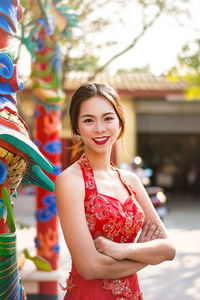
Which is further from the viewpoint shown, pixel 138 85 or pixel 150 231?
pixel 138 85

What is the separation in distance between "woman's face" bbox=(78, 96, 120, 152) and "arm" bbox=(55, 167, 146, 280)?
188 mm

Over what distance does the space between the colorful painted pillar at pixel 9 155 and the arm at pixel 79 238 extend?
112 mm

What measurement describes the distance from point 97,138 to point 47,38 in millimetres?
2298

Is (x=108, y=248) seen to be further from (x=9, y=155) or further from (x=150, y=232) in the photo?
(x=9, y=155)

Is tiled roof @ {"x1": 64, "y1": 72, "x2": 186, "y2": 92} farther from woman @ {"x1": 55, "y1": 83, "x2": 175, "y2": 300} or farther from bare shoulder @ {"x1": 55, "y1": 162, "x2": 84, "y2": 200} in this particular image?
bare shoulder @ {"x1": 55, "y1": 162, "x2": 84, "y2": 200}

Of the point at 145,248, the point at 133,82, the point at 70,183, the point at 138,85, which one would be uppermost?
the point at 133,82

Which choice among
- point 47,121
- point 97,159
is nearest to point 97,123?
point 97,159

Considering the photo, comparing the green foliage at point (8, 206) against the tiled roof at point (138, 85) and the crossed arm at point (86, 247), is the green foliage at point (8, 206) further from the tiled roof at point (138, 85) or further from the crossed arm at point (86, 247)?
the tiled roof at point (138, 85)

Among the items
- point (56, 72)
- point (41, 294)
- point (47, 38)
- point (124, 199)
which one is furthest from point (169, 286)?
point (124, 199)

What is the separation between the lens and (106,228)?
1596 mm

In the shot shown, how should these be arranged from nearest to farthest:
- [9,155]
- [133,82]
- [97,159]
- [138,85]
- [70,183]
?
[9,155]
[70,183]
[97,159]
[138,85]
[133,82]

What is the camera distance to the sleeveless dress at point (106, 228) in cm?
158

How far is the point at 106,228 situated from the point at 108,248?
0.28 feet

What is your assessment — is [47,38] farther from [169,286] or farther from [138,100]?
[138,100]
